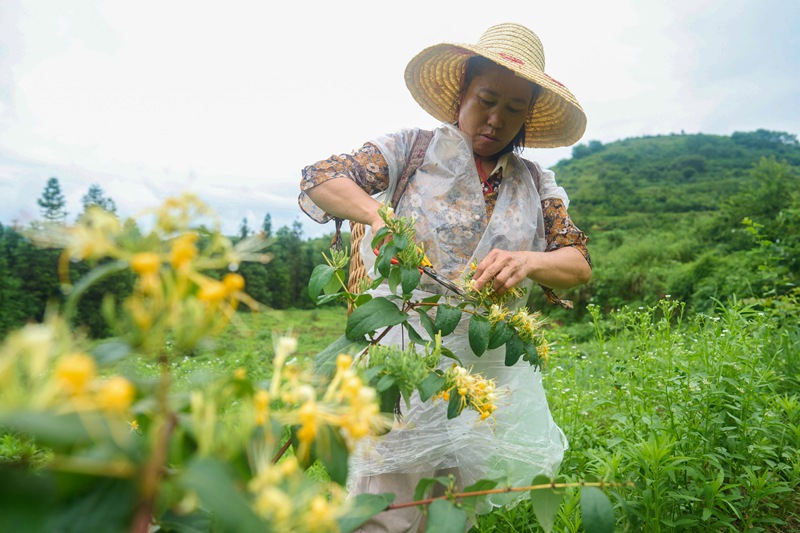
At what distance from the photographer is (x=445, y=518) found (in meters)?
0.55

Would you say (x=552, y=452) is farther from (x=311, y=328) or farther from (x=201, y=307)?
(x=311, y=328)

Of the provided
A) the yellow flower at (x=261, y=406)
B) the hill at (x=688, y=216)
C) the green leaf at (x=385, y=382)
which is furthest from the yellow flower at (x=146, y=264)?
the hill at (x=688, y=216)

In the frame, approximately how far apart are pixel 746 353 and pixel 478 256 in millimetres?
1164

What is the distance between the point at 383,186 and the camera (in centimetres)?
155

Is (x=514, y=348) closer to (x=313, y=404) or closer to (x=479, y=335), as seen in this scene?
(x=479, y=335)

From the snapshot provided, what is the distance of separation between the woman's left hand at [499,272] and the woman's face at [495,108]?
0.58 m

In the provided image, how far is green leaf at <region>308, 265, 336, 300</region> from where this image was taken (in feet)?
3.31

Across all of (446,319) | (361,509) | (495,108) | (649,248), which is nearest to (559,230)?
(495,108)

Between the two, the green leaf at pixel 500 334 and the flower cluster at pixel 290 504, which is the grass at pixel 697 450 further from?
the flower cluster at pixel 290 504

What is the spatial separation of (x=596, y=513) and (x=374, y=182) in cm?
109

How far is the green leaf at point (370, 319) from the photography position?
880 mm

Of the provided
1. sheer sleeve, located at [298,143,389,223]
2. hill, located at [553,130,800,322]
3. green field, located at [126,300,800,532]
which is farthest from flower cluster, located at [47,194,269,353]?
hill, located at [553,130,800,322]

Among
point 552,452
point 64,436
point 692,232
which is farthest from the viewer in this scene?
point 692,232

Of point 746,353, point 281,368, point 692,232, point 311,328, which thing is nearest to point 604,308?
point 692,232
